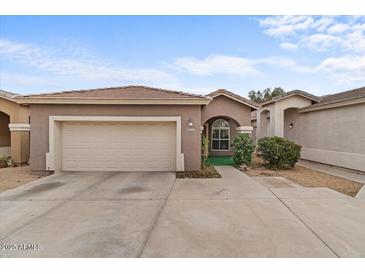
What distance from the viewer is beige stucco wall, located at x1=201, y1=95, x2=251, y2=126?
44.5ft

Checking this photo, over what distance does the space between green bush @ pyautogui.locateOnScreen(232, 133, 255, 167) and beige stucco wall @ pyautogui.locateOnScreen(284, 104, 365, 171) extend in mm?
4347

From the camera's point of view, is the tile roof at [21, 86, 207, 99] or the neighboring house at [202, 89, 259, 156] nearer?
the tile roof at [21, 86, 207, 99]

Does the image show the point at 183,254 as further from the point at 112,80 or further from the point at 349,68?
the point at 112,80

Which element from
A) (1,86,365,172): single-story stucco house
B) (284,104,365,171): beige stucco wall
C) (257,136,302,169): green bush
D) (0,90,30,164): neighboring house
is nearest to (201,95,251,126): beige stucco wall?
(257,136,302,169): green bush

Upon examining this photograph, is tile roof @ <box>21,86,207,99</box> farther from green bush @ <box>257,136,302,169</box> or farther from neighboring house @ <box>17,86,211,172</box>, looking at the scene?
green bush @ <box>257,136,302,169</box>

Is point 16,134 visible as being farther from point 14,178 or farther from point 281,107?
point 281,107

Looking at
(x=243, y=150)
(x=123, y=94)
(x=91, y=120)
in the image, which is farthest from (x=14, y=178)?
(x=243, y=150)

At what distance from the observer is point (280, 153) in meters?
11.8

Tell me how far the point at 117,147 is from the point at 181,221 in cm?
690

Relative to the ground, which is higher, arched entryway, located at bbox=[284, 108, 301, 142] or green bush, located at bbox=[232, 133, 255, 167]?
arched entryway, located at bbox=[284, 108, 301, 142]

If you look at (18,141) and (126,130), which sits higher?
(126,130)

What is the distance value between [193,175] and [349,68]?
11.8 metres
